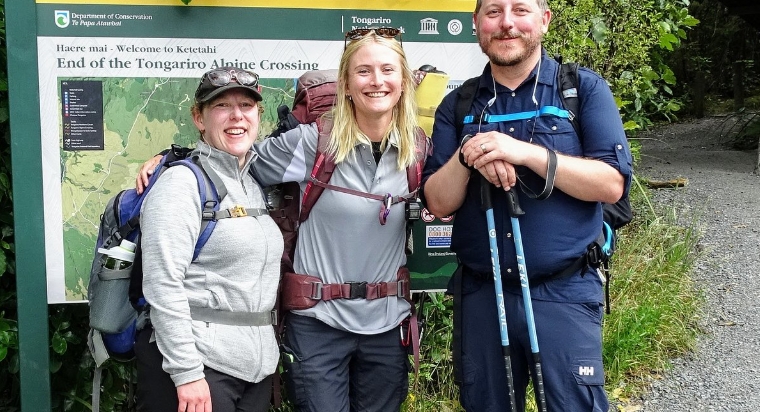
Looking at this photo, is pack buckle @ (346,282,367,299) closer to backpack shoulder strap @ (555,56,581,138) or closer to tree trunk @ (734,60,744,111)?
backpack shoulder strap @ (555,56,581,138)

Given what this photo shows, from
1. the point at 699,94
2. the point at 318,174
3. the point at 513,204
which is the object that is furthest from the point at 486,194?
the point at 699,94

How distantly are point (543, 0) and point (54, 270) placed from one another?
2.57 m

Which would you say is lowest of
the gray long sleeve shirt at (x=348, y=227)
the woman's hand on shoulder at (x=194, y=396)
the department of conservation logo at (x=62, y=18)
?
the woman's hand on shoulder at (x=194, y=396)

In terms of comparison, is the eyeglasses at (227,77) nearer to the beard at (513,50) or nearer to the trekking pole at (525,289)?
the beard at (513,50)

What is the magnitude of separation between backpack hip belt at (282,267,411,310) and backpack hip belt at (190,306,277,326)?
0.23 meters

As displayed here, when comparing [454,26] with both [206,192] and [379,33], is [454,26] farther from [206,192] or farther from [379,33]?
[206,192]

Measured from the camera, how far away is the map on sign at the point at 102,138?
139 inches

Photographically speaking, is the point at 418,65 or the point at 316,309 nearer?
the point at 316,309

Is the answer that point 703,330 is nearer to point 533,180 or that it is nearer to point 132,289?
point 533,180

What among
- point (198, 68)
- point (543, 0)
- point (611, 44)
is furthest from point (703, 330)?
point (198, 68)

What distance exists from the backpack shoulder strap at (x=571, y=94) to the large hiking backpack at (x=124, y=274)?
4.36ft

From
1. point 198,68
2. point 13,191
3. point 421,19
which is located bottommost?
point 13,191

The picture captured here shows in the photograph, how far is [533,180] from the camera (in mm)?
2766

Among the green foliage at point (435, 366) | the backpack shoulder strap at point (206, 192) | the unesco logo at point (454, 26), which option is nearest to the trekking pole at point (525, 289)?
the backpack shoulder strap at point (206, 192)
